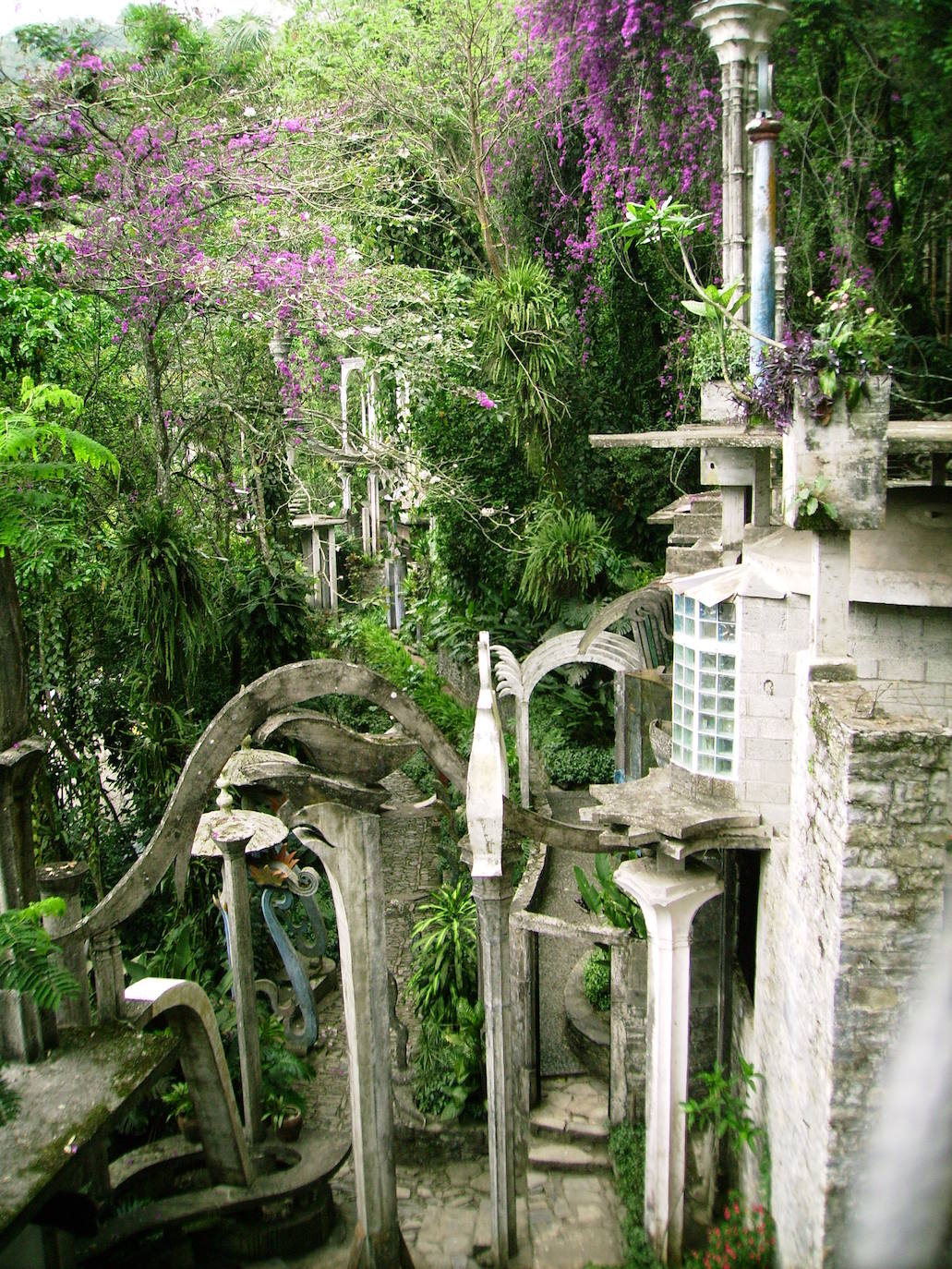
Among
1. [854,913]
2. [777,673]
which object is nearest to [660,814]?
[777,673]

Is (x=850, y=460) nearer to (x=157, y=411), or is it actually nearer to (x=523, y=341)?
(x=157, y=411)

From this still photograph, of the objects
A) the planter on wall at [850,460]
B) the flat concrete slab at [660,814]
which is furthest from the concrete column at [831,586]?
the flat concrete slab at [660,814]

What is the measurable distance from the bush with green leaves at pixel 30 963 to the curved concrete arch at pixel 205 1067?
96 centimetres

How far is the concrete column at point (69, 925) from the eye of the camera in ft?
16.6

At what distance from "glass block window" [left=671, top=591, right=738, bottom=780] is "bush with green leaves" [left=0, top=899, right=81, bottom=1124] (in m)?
3.68

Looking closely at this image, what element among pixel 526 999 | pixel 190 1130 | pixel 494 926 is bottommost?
pixel 190 1130

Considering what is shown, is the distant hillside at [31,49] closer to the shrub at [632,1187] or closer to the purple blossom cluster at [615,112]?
the purple blossom cluster at [615,112]

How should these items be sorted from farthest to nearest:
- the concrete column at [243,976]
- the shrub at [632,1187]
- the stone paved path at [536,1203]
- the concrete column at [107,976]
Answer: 1. the concrete column at [243,976]
2. the stone paved path at [536,1203]
3. the shrub at [632,1187]
4. the concrete column at [107,976]

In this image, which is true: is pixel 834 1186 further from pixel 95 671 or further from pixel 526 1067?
pixel 95 671

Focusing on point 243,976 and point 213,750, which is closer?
point 213,750

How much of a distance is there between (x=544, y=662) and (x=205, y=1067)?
641 cm

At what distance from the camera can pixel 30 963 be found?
4.35 m

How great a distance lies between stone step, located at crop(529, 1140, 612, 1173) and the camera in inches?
279

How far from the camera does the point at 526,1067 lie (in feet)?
24.0
